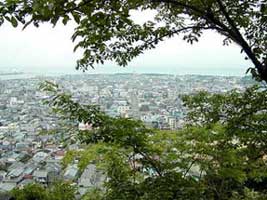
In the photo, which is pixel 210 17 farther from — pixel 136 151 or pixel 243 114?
pixel 136 151

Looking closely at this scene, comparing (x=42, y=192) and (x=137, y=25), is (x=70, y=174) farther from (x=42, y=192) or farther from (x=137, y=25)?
(x=137, y=25)

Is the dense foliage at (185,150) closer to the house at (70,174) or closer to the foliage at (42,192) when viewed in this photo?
the foliage at (42,192)

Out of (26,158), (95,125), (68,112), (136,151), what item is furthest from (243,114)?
(26,158)

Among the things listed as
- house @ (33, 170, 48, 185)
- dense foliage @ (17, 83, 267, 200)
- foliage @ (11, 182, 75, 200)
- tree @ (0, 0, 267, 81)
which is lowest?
house @ (33, 170, 48, 185)

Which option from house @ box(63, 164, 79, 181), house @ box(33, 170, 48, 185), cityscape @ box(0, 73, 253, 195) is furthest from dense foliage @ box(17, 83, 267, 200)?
house @ box(33, 170, 48, 185)

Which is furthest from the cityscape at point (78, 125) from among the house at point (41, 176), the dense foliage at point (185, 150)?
the dense foliage at point (185, 150)

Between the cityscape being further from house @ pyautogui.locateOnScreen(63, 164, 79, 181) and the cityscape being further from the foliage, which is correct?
the foliage

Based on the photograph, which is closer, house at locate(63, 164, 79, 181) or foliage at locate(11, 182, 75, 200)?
foliage at locate(11, 182, 75, 200)

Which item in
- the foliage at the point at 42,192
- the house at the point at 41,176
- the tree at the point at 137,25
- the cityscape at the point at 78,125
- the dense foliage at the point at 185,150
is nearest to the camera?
the tree at the point at 137,25

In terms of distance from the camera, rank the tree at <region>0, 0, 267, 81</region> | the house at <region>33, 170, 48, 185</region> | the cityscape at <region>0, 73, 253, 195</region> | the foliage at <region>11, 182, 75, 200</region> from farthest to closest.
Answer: the house at <region>33, 170, 48, 185</region>, the cityscape at <region>0, 73, 253, 195</region>, the foliage at <region>11, 182, 75, 200</region>, the tree at <region>0, 0, 267, 81</region>
